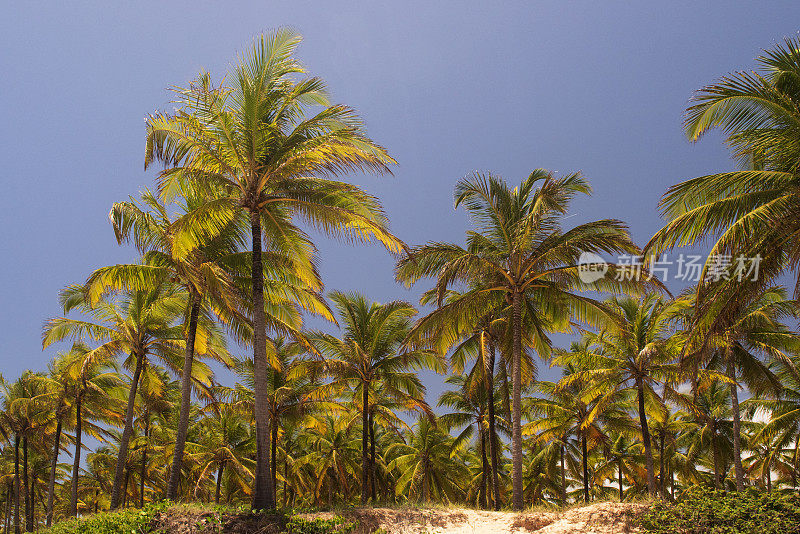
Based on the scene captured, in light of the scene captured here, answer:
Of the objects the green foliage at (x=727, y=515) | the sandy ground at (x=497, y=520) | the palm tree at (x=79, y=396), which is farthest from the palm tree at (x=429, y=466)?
the green foliage at (x=727, y=515)

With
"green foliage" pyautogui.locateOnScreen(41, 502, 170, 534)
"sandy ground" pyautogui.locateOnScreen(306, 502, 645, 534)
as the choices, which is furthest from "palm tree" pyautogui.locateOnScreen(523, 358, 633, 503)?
"green foliage" pyautogui.locateOnScreen(41, 502, 170, 534)

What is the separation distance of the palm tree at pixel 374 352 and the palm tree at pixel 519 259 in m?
5.65

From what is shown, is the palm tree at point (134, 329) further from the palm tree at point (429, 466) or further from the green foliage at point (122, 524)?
the palm tree at point (429, 466)

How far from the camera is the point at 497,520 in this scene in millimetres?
12773

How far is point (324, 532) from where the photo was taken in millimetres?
10594

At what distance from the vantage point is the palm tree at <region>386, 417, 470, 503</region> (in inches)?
1326

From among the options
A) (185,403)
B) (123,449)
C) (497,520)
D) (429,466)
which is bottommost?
(429,466)

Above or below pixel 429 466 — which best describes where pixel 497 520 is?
above

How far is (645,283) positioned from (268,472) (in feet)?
36.2

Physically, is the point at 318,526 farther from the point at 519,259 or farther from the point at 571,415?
Result: the point at 571,415

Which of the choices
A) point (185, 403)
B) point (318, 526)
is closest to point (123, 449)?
point (185, 403)

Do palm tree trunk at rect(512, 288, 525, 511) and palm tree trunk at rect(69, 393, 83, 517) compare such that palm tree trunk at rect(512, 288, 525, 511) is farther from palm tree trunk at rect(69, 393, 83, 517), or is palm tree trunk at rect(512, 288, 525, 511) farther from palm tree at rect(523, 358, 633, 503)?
palm tree trunk at rect(69, 393, 83, 517)

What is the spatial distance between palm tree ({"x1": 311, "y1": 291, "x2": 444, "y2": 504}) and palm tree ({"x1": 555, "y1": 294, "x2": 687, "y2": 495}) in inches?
241

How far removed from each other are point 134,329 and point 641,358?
61.0 feet
